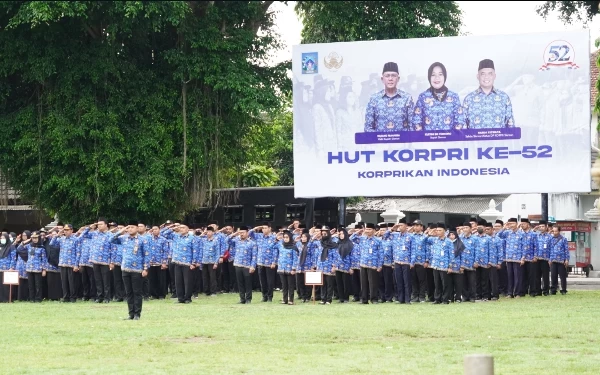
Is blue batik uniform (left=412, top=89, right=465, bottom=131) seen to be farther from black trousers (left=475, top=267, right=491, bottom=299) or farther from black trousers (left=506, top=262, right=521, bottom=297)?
black trousers (left=475, top=267, right=491, bottom=299)

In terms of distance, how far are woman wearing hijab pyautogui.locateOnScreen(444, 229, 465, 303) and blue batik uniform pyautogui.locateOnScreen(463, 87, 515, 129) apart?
4136 mm

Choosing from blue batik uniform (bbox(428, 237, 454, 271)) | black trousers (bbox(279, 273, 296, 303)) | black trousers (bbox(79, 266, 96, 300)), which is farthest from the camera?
black trousers (bbox(79, 266, 96, 300))

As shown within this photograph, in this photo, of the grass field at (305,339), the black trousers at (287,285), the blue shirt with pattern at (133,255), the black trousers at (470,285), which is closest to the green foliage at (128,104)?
the black trousers at (287,285)

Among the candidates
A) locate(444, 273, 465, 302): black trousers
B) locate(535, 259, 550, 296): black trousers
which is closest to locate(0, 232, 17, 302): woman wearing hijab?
locate(444, 273, 465, 302): black trousers

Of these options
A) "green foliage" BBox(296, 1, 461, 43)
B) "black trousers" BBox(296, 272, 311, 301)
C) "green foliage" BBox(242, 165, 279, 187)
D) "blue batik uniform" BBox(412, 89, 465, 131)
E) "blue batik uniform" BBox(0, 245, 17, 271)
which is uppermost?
"green foliage" BBox(296, 1, 461, 43)

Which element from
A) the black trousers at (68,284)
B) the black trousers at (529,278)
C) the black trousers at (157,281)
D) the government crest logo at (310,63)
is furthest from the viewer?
the government crest logo at (310,63)

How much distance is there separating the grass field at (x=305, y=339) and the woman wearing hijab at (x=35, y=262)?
3.96 m

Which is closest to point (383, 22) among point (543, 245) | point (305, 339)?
point (543, 245)

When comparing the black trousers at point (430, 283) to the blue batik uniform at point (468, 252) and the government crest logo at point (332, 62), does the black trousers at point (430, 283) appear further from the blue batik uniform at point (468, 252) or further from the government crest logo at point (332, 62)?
the government crest logo at point (332, 62)

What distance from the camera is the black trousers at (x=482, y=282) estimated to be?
25.7 m

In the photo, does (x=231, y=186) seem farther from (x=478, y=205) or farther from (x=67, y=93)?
(x=478, y=205)

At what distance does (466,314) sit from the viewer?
20844 millimetres

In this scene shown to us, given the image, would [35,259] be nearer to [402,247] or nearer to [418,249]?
[402,247]

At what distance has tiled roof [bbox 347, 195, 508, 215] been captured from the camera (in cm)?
5103
